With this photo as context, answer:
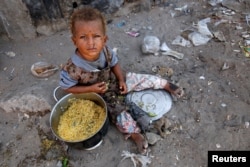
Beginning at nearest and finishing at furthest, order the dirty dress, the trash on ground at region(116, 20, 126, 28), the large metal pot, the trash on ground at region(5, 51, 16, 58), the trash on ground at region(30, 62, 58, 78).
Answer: the large metal pot < the dirty dress < the trash on ground at region(30, 62, 58, 78) < the trash on ground at region(5, 51, 16, 58) < the trash on ground at region(116, 20, 126, 28)

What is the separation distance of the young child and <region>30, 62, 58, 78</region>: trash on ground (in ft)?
1.91

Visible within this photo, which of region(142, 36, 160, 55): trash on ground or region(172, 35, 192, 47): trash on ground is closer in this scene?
region(142, 36, 160, 55): trash on ground

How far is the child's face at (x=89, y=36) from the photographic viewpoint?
1.64 m

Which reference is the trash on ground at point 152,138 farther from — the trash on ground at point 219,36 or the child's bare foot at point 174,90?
the trash on ground at point 219,36

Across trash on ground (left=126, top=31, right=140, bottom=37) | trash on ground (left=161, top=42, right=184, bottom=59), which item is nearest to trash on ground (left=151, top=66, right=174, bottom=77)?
trash on ground (left=161, top=42, right=184, bottom=59)

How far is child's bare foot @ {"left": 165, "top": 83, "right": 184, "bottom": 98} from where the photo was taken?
6.71 ft

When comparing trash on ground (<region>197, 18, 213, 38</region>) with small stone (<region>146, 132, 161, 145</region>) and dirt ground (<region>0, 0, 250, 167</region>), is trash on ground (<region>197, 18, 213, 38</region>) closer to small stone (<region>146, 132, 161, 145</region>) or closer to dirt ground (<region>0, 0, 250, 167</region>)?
dirt ground (<region>0, 0, 250, 167</region>)

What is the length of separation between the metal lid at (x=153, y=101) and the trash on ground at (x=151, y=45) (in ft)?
1.49

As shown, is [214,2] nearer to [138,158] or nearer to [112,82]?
[112,82]

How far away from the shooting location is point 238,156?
1.81 meters

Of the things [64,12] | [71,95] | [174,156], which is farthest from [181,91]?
[64,12]

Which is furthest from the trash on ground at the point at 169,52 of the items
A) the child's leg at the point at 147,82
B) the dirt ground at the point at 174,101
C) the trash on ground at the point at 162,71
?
the child's leg at the point at 147,82

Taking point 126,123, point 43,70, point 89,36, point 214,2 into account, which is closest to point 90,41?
point 89,36

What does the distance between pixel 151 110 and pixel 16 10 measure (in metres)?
1.53
